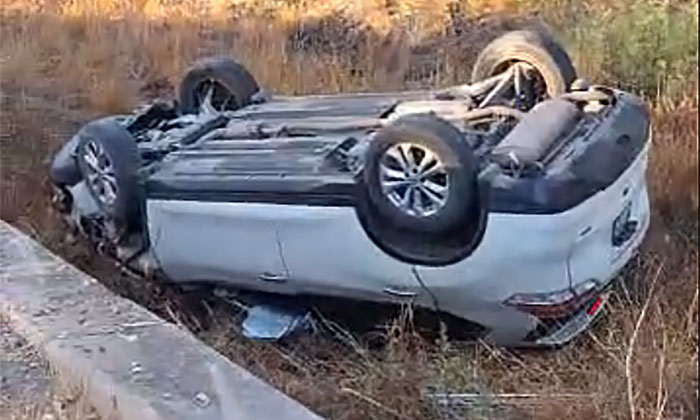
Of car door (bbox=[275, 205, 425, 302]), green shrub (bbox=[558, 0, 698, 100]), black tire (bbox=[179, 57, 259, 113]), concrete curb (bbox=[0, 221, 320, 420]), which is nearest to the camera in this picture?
concrete curb (bbox=[0, 221, 320, 420])

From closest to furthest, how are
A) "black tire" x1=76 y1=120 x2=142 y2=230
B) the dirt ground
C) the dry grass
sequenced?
the dirt ground, the dry grass, "black tire" x1=76 y1=120 x2=142 y2=230

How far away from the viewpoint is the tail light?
4746 mm

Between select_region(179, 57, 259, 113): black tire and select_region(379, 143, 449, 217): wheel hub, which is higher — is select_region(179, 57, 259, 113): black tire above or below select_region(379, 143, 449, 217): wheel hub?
below

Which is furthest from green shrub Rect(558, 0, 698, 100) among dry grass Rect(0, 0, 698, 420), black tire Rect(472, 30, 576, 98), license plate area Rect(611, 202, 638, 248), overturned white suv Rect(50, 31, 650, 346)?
license plate area Rect(611, 202, 638, 248)

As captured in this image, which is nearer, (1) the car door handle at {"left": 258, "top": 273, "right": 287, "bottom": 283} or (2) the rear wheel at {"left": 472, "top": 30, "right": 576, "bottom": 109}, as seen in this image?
(1) the car door handle at {"left": 258, "top": 273, "right": 287, "bottom": 283}

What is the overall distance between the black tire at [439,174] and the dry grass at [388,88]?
411 mm

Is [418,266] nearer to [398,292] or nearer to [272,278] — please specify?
[398,292]

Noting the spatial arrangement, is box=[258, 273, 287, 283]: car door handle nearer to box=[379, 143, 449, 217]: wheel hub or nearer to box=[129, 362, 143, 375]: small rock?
box=[379, 143, 449, 217]: wheel hub

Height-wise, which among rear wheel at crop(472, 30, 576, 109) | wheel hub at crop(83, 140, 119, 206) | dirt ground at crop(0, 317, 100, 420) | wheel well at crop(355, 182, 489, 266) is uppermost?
rear wheel at crop(472, 30, 576, 109)

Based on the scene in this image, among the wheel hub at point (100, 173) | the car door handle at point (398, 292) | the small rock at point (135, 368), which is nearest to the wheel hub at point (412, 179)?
the car door handle at point (398, 292)

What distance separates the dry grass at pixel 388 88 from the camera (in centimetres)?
420

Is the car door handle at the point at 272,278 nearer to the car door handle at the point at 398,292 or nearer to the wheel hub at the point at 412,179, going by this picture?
the car door handle at the point at 398,292

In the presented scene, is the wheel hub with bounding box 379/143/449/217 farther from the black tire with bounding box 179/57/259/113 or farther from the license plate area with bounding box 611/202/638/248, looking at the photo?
the black tire with bounding box 179/57/259/113

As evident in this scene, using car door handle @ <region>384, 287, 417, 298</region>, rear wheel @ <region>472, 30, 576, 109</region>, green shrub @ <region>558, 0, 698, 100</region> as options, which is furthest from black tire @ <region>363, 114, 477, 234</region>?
green shrub @ <region>558, 0, 698, 100</region>
